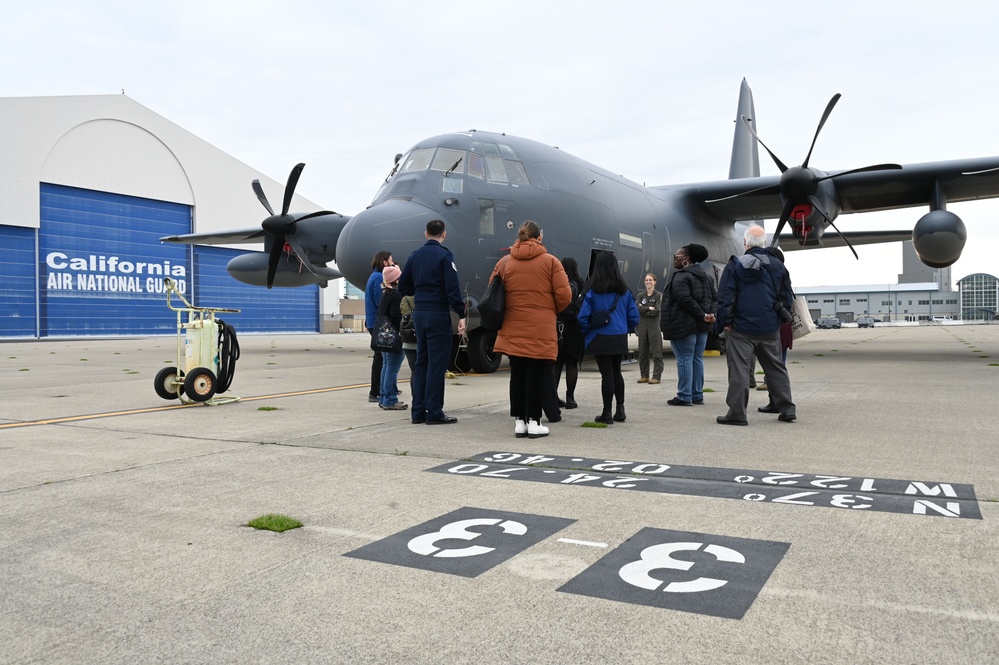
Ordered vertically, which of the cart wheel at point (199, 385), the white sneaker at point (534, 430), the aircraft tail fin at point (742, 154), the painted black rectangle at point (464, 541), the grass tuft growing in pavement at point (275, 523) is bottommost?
the painted black rectangle at point (464, 541)

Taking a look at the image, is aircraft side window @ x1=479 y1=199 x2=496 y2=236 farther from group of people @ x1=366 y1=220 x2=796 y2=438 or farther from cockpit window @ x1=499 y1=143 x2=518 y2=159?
group of people @ x1=366 y1=220 x2=796 y2=438

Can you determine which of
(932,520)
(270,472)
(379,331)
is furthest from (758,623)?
(379,331)

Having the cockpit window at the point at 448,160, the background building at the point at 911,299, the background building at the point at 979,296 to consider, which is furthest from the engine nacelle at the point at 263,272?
the background building at the point at 979,296

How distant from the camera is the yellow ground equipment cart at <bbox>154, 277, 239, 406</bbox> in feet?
27.9

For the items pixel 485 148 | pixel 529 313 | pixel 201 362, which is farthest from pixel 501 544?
pixel 485 148

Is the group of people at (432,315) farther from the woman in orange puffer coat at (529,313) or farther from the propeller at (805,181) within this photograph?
the propeller at (805,181)

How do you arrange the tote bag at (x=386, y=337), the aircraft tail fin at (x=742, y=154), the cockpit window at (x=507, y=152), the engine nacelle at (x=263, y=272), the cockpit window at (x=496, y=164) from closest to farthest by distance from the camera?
1. the tote bag at (x=386, y=337)
2. the cockpit window at (x=496, y=164)
3. the cockpit window at (x=507, y=152)
4. the engine nacelle at (x=263, y=272)
5. the aircraft tail fin at (x=742, y=154)

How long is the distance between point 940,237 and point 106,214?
1746 inches

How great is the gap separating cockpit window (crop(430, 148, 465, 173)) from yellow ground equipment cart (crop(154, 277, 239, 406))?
4557 millimetres

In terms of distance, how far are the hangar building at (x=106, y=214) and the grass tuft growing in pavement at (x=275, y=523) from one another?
44593mm

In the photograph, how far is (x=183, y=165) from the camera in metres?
48.7

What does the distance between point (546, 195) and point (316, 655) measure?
1091 centimetres

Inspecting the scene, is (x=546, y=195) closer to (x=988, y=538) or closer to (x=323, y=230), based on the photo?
(x=323, y=230)

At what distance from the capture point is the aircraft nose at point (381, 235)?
1097 centimetres
